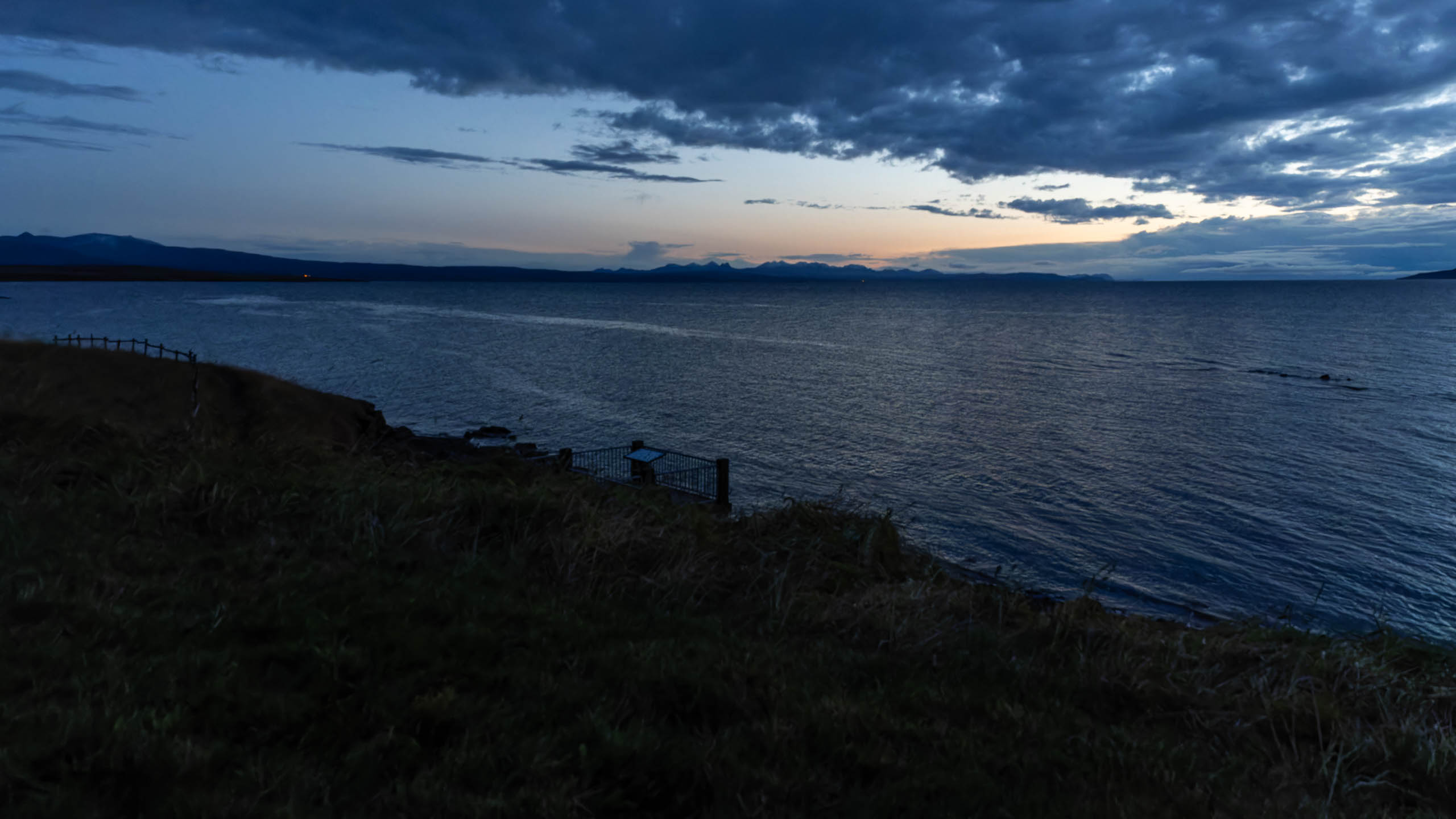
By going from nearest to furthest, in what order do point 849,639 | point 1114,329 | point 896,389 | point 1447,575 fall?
point 849,639 < point 1447,575 < point 896,389 < point 1114,329

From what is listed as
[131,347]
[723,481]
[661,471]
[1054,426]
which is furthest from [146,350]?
[1054,426]

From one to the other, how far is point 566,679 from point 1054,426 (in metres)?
42.7

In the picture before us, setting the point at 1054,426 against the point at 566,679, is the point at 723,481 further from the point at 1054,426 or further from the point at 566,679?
the point at 1054,426

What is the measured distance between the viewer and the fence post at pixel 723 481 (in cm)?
2431

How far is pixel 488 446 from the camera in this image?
120 ft

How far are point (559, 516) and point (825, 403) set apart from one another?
41497 mm

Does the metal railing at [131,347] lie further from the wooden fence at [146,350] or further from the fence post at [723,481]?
the fence post at [723,481]

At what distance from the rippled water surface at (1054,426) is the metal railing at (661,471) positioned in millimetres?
2066

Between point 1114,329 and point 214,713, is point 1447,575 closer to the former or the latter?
point 214,713

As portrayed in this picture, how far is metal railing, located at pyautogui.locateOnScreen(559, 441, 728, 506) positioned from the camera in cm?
2450

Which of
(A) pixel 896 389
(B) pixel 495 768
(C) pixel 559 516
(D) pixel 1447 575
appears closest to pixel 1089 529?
(D) pixel 1447 575

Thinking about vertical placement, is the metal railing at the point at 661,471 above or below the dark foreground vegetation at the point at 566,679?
below

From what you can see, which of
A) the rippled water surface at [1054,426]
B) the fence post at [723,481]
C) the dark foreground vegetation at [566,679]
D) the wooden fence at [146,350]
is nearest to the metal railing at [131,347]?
the wooden fence at [146,350]

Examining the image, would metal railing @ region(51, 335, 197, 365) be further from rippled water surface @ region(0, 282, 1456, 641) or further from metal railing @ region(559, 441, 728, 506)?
metal railing @ region(559, 441, 728, 506)
